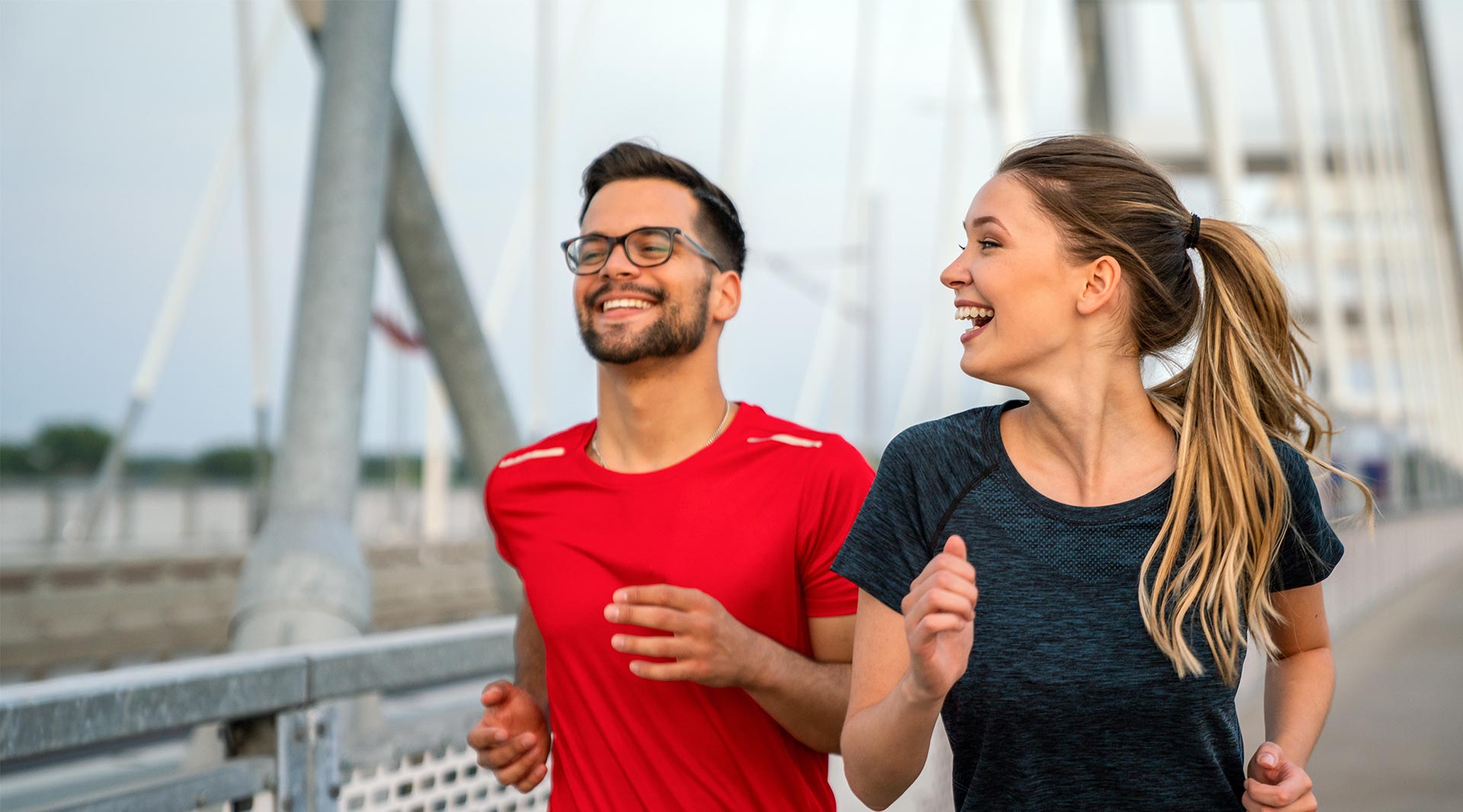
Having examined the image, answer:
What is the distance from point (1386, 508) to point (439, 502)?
1575 centimetres

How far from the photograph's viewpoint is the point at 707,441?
2.62 meters

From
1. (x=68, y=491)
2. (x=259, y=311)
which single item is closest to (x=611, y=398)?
(x=259, y=311)

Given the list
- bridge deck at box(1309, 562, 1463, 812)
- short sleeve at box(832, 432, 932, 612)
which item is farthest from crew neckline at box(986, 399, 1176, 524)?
bridge deck at box(1309, 562, 1463, 812)

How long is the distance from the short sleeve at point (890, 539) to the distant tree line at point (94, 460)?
43.9 metres

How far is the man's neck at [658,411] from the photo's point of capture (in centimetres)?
259

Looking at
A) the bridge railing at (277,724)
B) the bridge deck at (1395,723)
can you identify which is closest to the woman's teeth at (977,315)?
the bridge railing at (277,724)

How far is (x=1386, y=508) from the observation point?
61.6 ft

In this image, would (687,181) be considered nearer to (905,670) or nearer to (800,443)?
(800,443)

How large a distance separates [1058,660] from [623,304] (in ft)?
3.54

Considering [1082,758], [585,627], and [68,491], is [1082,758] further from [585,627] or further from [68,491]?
[68,491]

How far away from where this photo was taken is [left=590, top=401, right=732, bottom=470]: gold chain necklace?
262 centimetres

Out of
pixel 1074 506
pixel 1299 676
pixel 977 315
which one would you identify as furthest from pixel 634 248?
pixel 1299 676

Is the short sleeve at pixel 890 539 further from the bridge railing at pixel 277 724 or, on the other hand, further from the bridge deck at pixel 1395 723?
the bridge deck at pixel 1395 723

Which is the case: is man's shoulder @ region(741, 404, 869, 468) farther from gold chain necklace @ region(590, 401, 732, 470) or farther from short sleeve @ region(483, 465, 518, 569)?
short sleeve @ region(483, 465, 518, 569)
